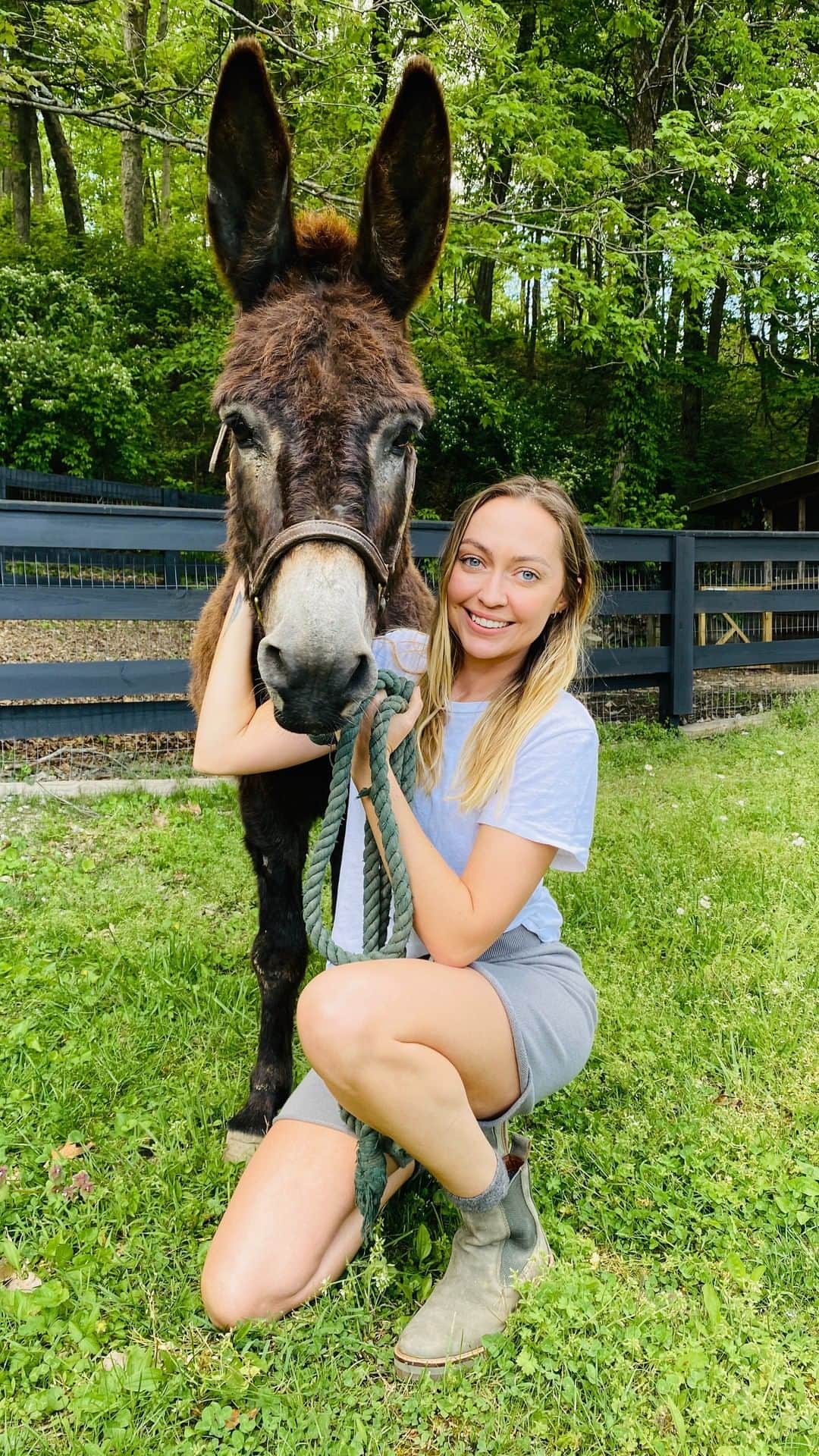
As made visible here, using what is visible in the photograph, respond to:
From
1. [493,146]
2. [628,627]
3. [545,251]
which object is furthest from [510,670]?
[493,146]

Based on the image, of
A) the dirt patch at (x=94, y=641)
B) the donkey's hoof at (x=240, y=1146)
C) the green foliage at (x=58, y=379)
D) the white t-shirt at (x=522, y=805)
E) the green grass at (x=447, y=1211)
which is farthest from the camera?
the green foliage at (x=58, y=379)

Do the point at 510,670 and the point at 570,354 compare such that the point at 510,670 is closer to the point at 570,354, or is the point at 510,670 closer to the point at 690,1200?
the point at 690,1200

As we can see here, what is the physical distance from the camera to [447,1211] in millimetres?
2084

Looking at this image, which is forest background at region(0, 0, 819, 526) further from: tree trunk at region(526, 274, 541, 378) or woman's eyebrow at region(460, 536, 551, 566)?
woman's eyebrow at region(460, 536, 551, 566)

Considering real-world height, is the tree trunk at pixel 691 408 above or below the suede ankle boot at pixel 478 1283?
above

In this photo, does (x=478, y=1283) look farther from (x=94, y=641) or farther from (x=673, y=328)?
(x=673, y=328)

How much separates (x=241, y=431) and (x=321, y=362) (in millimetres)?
223

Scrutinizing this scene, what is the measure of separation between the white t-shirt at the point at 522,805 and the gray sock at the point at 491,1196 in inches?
19.5

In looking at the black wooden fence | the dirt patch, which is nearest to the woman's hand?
the black wooden fence

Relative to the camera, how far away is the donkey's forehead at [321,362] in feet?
5.67

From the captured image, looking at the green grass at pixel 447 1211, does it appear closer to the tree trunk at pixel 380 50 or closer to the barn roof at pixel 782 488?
the tree trunk at pixel 380 50

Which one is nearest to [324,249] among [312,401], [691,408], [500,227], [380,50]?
[312,401]

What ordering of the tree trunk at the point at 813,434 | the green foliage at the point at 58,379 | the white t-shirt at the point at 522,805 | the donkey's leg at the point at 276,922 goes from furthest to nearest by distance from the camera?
the tree trunk at the point at 813,434
the green foliage at the point at 58,379
the donkey's leg at the point at 276,922
the white t-shirt at the point at 522,805

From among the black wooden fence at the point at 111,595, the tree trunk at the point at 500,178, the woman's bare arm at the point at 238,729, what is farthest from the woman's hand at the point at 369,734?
the tree trunk at the point at 500,178
